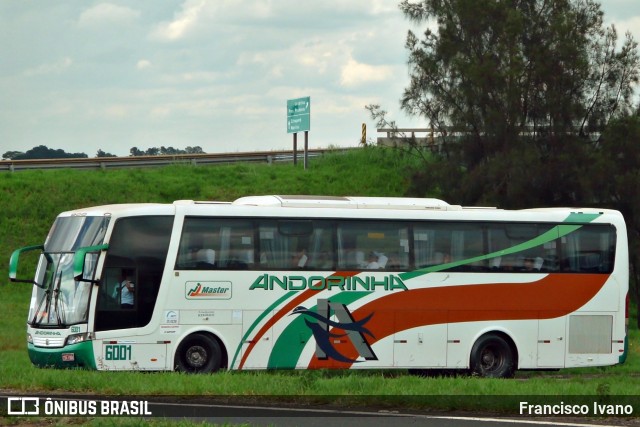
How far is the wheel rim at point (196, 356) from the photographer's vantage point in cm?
2100

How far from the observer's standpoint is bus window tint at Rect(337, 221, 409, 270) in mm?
22094

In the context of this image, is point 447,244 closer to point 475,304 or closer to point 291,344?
point 475,304

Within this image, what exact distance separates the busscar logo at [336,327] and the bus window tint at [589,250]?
4.40 meters

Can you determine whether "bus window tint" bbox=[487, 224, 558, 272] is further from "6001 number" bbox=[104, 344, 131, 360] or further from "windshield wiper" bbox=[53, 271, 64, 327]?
"windshield wiper" bbox=[53, 271, 64, 327]

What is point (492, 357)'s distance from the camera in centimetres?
2319

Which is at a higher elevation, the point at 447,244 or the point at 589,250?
the point at 447,244

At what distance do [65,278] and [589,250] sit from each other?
10.4m

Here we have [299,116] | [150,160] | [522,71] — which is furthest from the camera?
[150,160]

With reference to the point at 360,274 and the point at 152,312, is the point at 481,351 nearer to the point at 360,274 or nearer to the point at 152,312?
the point at 360,274

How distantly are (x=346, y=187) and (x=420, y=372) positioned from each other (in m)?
23.9

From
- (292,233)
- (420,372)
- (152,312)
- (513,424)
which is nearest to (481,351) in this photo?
(420,372)

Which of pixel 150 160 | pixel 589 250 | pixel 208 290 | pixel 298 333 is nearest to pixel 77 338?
pixel 208 290

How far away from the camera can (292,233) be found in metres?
21.8

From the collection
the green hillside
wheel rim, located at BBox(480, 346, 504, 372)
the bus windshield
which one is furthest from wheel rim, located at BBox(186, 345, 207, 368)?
the green hillside
